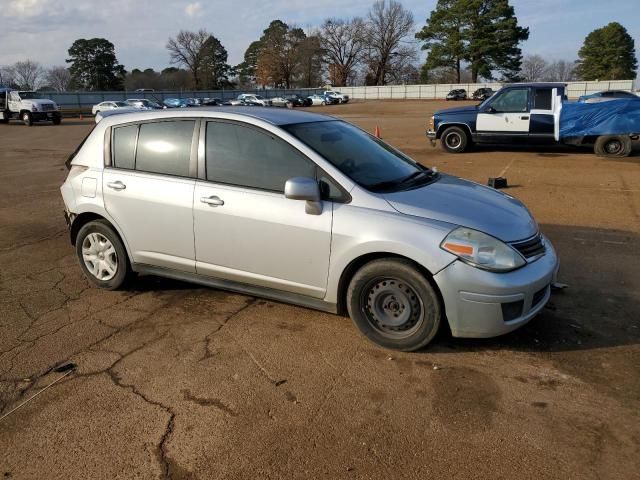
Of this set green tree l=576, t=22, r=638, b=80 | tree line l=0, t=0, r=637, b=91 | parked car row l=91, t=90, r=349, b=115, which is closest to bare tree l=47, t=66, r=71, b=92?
tree line l=0, t=0, r=637, b=91

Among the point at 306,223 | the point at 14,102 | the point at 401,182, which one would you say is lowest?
the point at 306,223

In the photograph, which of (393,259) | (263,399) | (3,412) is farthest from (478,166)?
(3,412)

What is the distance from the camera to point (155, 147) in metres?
4.63

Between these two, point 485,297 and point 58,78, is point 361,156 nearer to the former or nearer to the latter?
point 485,297

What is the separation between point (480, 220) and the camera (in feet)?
12.1

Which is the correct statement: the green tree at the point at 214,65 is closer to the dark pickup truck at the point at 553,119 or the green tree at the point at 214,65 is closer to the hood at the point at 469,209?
the dark pickup truck at the point at 553,119

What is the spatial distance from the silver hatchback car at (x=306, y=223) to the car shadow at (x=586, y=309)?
0.36 meters

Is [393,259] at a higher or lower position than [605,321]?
higher

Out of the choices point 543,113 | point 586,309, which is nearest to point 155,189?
point 586,309

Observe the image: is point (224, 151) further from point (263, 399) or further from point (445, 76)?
point (445, 76)

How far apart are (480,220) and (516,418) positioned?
1.34 metres

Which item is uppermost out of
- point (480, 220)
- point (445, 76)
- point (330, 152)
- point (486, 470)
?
point (445, 76)

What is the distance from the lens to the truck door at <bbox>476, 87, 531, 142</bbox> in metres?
13.5

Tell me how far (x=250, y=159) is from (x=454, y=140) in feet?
38.9
